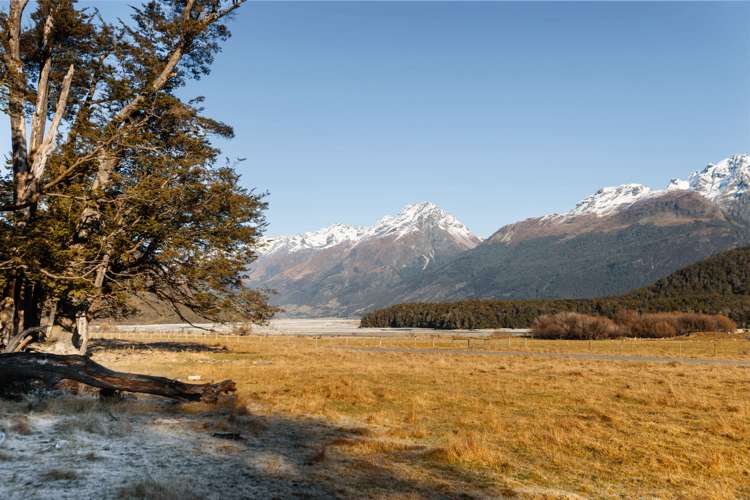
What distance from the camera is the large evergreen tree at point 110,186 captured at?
1805 centimetres

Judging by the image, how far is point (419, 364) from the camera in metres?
36.1

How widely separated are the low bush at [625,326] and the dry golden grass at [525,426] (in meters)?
67.2

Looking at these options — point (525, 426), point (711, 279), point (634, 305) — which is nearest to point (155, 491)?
point (525, 426)

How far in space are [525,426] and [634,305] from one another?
461 feet

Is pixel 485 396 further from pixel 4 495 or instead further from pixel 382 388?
pixel 4 495

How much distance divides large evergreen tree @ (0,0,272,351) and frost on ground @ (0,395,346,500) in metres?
6.48

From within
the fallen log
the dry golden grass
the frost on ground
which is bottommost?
the dry golden grass

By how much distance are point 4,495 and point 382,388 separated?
16622 millimetres

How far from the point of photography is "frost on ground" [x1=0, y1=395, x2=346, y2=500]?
A: 24.6ft

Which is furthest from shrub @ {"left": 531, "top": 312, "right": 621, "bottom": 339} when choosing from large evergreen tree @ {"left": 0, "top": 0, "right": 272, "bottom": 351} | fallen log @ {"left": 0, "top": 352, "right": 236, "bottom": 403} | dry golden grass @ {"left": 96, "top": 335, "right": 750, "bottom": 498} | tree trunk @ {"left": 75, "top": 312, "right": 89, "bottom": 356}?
fallen log @ {"left": 0, "top": 352, "right": 236, "bottom": 403}

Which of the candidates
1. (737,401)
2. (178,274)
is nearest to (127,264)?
(178,274)

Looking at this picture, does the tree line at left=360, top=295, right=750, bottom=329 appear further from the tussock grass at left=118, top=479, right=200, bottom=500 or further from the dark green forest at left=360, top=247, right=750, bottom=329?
the tussock grass at left=118, top=479, right=200, bottom=500

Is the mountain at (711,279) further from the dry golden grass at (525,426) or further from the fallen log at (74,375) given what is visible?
the fallen log at (74,375)

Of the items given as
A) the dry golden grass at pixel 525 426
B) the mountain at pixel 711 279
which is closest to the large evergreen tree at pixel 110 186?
the dry golden grass at pixel 525 426
